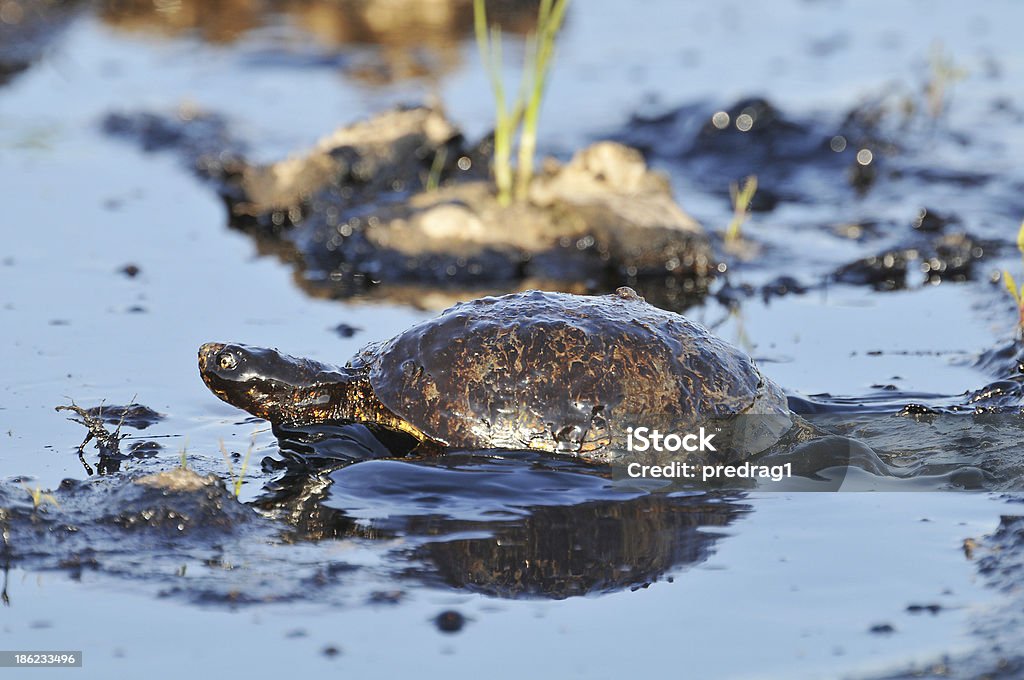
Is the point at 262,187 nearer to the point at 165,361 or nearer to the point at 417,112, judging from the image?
the point at 417,112

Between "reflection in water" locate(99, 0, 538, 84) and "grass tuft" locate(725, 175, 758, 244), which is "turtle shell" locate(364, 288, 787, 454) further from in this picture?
"reflection in water" locate(99, 0, 538, 84)

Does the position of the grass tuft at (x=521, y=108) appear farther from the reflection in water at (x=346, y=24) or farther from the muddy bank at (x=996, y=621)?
the reflection in water at (x=346, y=24)

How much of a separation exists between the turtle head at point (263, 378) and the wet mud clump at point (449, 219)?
Answer: 7.31 feet

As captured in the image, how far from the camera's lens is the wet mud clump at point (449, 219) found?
7405 millimetres

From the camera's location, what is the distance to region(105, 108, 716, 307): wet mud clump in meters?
7.40

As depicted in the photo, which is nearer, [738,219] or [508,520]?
[508,520]

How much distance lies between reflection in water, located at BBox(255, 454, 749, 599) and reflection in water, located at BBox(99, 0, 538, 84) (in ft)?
28.3

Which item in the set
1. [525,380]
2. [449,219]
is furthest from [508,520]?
[449,219]

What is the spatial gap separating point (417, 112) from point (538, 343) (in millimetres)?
4452

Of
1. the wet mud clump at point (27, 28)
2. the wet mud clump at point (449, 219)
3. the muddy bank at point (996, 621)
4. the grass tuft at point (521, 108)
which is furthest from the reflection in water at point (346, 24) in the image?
the muddy bank at point (996, 621)

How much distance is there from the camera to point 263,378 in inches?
190

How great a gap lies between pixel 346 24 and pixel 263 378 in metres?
10.4

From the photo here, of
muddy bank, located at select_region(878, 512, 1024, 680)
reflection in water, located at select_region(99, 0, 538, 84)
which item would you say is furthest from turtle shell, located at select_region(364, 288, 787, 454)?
reflection in water, located at select_region(99, 0, 538, 84)

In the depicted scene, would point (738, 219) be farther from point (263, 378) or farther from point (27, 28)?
point (27, 28)
